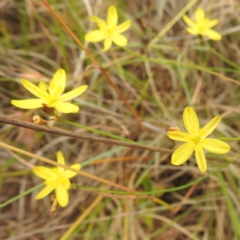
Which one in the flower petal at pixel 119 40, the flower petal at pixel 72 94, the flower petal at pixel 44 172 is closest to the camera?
the flower petal at pixel 72 94

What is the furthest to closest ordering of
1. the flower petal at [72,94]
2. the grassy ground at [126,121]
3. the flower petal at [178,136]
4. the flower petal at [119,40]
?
the grassy ground at [126,121]
the flower petal at [119,40]
the flower petal at [72,94]
the flower petal at [178,136]

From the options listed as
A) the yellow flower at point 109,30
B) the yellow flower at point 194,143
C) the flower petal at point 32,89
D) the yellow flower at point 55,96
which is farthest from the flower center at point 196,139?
the yellow flower at point 109,30

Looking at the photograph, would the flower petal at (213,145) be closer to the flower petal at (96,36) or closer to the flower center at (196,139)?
the flower center at (196,139)

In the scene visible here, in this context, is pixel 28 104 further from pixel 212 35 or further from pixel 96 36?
pixel 212 35

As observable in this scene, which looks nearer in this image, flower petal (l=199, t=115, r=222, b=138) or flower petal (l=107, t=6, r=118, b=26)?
flower petal (l=199, t=115, r=222, b=138)

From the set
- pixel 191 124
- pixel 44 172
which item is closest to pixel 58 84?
pixel 44 172

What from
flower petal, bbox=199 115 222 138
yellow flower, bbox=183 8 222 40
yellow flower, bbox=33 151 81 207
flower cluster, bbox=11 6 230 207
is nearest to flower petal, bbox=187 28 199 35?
yellow flower, bbox=183 8 222 40

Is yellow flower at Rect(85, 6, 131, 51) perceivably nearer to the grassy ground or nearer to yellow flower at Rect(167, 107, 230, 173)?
the grassy ground
